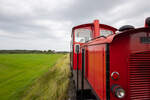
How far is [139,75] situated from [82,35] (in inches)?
133

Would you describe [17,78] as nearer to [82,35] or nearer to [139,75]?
[82,35]

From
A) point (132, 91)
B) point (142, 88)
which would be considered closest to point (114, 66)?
point (132, 91)

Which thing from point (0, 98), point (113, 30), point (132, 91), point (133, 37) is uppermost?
point (113, 30)

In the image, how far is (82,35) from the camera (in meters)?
4.63

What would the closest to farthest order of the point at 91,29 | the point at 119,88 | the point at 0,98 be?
the point at 119,88
the point at 0,98
the point at 91,29

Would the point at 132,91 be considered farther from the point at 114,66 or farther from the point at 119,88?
the point at 114,66

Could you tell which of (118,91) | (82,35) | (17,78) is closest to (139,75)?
A: (118,91)

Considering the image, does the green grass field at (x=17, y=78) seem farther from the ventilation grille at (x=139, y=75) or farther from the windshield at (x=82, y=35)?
the ventilation grille at (x=139, y=75)

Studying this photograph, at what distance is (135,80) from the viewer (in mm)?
1560

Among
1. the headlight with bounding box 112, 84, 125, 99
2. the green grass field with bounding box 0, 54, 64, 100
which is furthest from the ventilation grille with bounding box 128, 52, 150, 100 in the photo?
the green grass field with bounding box 0, 54, 64, 100

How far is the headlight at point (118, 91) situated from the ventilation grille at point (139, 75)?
0.59ft

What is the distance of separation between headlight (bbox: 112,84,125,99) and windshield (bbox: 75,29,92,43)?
3.23 m

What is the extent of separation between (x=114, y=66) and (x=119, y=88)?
1.22 feet

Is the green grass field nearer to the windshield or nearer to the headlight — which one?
the windshield
